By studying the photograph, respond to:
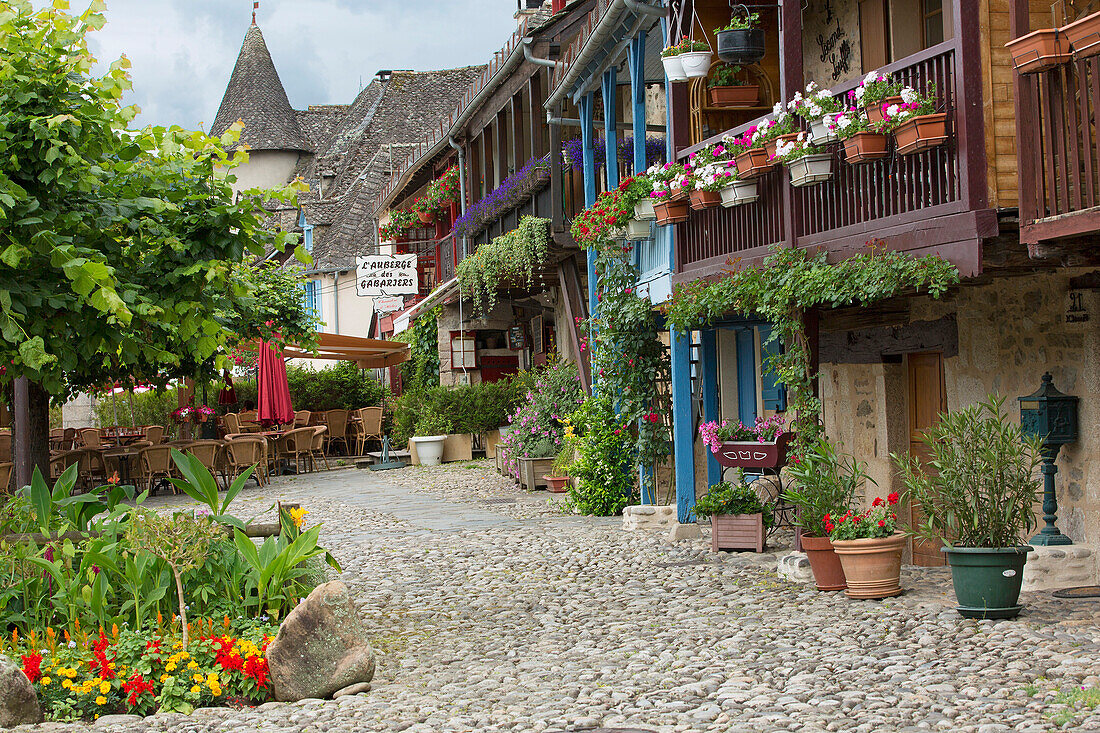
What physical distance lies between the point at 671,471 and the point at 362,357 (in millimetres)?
10486

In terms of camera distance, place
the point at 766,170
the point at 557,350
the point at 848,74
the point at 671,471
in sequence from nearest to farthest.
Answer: the point at 766,170
the point at 848,74
the point at 671,471
the point at 557,350

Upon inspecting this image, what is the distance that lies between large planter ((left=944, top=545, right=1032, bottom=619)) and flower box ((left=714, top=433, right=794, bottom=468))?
2805mm

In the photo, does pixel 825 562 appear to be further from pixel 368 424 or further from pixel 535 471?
pixel 368 424

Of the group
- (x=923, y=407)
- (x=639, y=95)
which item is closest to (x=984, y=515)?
(x=923, y=407)

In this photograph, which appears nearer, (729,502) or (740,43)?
(740,43)

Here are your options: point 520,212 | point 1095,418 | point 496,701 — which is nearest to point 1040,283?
point 1095,418

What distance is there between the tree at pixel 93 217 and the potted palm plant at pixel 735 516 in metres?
4.50

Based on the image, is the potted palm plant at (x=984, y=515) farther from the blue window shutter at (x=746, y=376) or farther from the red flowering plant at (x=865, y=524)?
the blue window shutter at (x=746, y=376)

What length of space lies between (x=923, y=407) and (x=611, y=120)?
4.42m

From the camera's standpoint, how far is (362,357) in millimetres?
21938

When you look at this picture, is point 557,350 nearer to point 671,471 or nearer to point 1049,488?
point 671,471

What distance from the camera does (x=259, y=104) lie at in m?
38.9

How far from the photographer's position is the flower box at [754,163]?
8.09m

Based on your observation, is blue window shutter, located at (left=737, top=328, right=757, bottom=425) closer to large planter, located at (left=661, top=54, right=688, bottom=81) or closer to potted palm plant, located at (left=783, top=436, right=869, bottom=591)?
large planter, located at (left=661, top=54, right=688, bottom=81)
